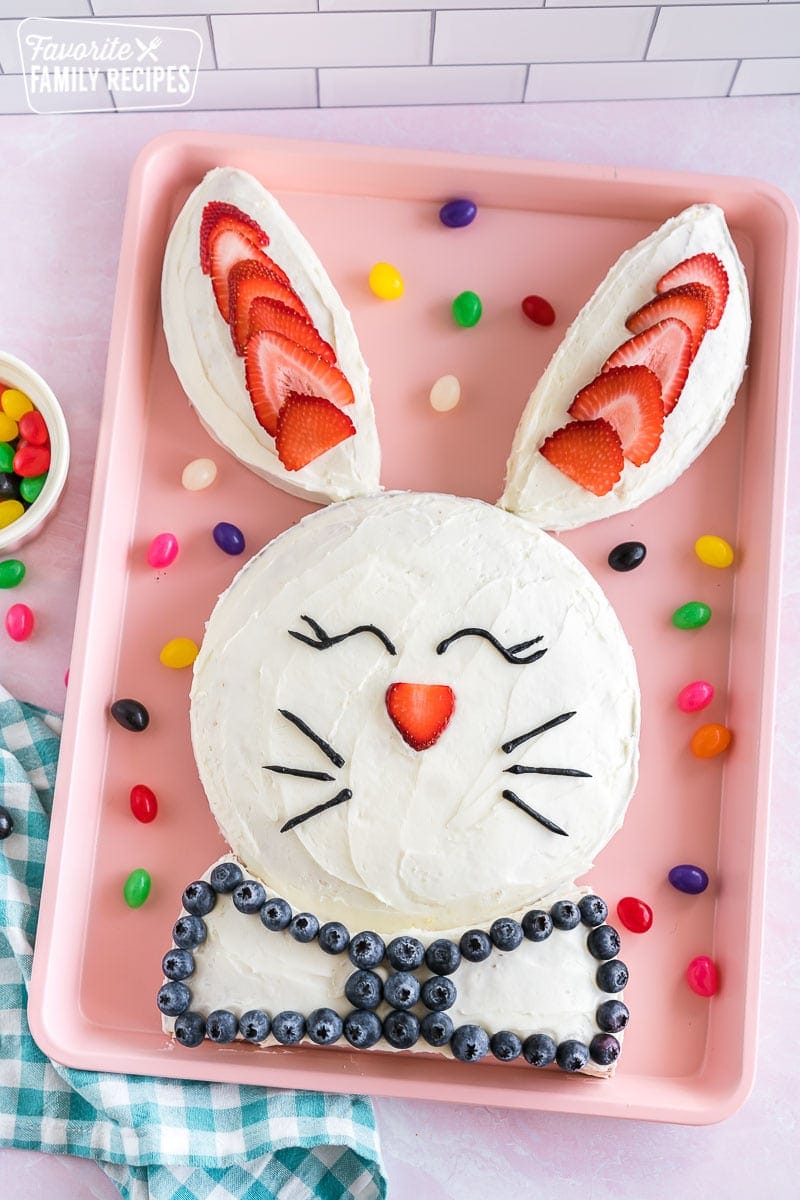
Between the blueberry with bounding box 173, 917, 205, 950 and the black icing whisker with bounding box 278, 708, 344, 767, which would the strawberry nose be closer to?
the black icing whisker with bounding box 278, 708, 344, 767

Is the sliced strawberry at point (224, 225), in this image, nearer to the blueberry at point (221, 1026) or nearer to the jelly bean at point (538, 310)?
the jelly bean at point (538, 310)

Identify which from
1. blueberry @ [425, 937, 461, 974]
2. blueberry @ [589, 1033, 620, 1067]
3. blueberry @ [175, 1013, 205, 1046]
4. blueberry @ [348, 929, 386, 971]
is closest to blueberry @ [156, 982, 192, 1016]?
blueberry @ [175, 1013, 205, 1046]

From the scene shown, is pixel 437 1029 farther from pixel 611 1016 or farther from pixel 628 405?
pixel 628 405

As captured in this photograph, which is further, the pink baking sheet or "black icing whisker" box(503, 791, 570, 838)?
the pink baking sheet

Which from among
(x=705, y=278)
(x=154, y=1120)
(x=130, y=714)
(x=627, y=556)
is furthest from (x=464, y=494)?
(x=154, y=1120)

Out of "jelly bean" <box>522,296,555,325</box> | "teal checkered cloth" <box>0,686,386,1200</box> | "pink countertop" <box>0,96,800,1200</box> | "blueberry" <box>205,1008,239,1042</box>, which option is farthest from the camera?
"jelly bean" <box>522,296,555,325</box>

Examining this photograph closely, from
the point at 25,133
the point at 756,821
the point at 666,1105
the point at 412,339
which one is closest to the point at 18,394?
the point at 25,133

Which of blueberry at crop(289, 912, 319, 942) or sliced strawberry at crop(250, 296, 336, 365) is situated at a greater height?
sliced strawberry at crop(250, 296, 336, 365)
